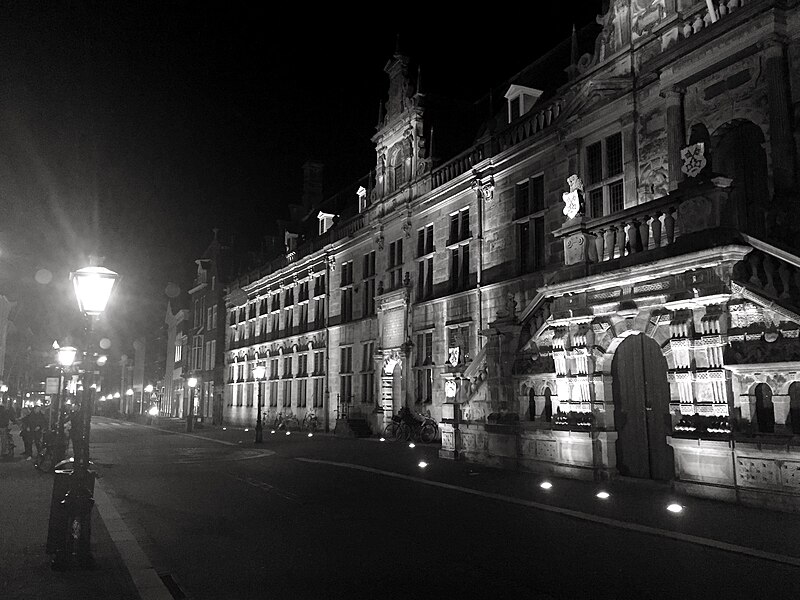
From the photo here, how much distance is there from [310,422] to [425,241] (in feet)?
47.1

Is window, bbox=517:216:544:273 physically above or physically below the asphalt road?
Result: above

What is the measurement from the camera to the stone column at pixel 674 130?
1627 cm

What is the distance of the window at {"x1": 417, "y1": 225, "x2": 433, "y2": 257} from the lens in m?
28.5

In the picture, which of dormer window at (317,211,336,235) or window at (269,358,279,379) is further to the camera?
window at (269,358,279,379)

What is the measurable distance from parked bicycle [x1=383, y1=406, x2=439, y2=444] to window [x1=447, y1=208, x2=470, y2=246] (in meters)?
7.36

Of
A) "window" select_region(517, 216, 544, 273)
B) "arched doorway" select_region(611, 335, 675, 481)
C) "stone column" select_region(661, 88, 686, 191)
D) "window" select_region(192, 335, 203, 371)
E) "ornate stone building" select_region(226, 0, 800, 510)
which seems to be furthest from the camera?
"window" select_region(192, 335, 203, 371)

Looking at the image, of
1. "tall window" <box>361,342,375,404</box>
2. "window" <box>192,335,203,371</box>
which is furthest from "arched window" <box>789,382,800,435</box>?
"window" <box>192,335,203,371</box>

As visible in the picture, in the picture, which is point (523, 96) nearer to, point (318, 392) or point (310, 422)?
point (318, 392)

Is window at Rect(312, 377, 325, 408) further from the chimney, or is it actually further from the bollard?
the bollard

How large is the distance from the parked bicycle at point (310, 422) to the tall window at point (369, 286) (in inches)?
298

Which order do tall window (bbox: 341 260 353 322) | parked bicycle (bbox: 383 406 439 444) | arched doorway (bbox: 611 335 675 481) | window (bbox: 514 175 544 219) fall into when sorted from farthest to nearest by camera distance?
tall window (bbox: 341 260 353 322) → parked bicycle (bbox: 383 406 439 444) → window (bbox: 514 175 544 219) → arched doorway (bbox: 611 335 675 481)

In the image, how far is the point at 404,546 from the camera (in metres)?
8.20

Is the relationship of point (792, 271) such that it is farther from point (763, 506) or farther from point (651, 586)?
point (651, 586)

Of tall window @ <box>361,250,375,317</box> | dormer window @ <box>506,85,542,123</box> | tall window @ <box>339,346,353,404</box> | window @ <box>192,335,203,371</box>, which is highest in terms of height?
dormer window @ <box>506,85,542,123</box>
